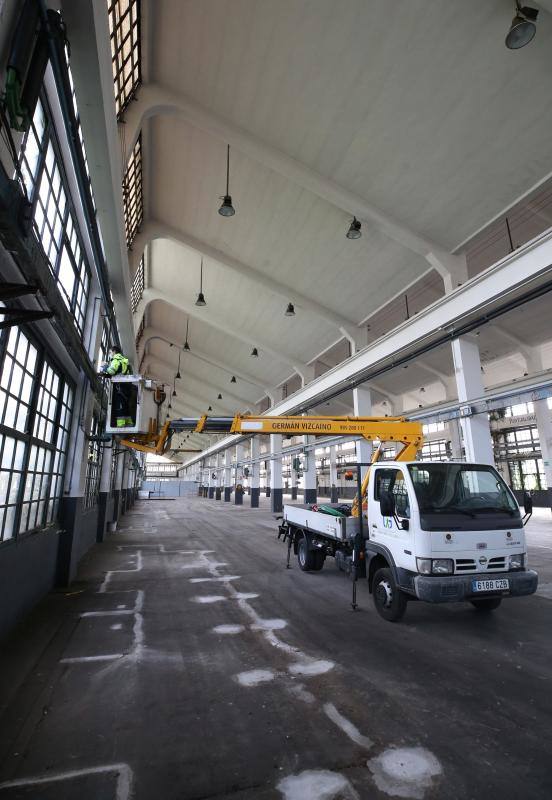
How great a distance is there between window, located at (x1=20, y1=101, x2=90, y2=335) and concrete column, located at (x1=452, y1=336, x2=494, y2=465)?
947 centimetres

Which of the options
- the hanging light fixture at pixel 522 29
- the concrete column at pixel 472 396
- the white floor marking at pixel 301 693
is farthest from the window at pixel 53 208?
the concrete column at pixel 472 396

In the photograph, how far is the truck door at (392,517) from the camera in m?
5.61

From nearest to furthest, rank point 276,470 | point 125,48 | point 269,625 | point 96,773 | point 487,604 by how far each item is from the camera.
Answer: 1. point 96,773
2. point 269,625
3. point 487,604
4. point 125,48
5. point 276,470

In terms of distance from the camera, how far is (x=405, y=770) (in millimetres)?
2879

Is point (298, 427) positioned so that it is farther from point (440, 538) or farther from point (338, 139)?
point (338, 139)

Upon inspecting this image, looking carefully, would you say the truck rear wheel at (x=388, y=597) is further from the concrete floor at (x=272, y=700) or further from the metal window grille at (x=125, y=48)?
the metal window grille at (x=125, y=48)

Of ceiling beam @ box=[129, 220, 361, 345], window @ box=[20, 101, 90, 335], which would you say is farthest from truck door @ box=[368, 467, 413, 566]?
ceiling beam @ box=[129, 220, 361, 345]

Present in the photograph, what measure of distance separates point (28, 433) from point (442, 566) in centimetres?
596

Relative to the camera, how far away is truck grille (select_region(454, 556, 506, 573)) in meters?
5.21

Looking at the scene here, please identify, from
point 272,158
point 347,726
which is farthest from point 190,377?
point 347,726

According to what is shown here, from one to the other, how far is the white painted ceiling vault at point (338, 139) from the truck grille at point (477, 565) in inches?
335

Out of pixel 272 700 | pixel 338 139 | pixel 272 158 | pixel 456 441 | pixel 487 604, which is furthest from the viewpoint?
pixel 456 441

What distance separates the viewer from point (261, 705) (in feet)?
12.2

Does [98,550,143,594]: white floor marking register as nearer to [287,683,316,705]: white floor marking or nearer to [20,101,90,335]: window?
[287,683,316,705]: white floor marking
